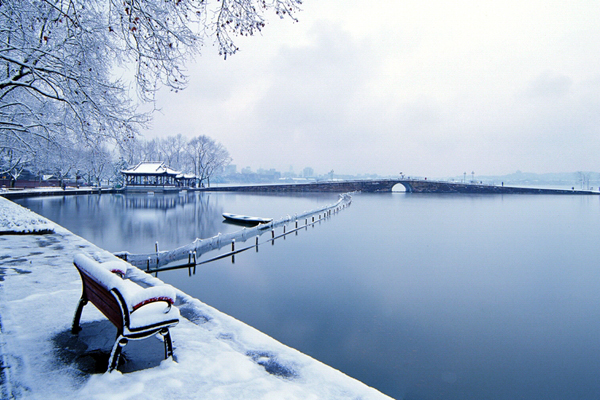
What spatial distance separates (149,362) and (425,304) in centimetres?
917

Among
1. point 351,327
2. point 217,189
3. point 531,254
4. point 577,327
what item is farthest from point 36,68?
point 217,189

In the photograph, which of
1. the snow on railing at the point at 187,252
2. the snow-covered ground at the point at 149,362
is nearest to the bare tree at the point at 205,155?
the snow on railing at the point at 187,252

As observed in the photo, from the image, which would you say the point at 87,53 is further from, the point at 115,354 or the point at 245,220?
the point at 245,220

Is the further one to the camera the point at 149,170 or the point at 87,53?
A: the point at 149,170

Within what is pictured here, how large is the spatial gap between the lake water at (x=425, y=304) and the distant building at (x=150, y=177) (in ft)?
153

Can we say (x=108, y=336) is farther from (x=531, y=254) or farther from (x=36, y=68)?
(x=531, y=254)

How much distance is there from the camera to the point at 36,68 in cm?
898

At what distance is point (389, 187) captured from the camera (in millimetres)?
95562

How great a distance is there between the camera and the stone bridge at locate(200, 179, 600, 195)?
8612 cm

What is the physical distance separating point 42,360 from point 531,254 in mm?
22013

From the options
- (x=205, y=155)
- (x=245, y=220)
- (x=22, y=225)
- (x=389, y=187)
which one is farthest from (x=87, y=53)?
(x=389, y=187)

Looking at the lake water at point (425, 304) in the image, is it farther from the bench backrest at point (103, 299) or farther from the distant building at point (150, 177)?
the distant building at point (150, 177)

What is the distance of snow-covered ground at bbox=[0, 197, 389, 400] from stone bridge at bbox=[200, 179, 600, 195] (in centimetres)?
7909

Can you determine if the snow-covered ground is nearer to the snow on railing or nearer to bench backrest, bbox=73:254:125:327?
bench backrest, bbox=73:254:125:327
